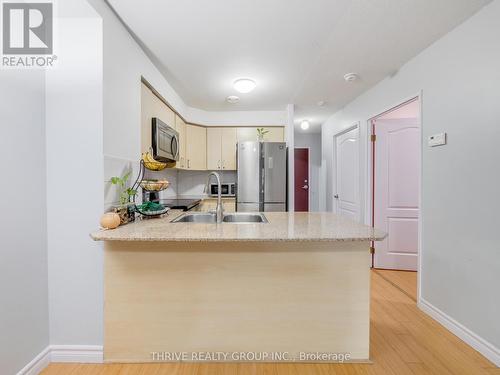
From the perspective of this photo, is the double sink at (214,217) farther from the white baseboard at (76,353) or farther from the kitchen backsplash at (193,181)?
the kitchen backsplash at (193,181)

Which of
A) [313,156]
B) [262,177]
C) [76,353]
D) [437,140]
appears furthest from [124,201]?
[313,156]

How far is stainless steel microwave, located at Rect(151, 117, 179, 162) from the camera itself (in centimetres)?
237

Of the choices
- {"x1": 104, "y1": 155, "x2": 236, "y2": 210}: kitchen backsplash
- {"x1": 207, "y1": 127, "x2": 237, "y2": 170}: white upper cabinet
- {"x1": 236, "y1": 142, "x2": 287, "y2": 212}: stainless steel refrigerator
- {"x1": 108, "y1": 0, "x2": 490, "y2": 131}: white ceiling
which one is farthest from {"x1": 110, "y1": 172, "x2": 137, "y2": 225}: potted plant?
{"x1": 207, "y1": 127, "x2": 237, "y2": 170}: white upper cabinet

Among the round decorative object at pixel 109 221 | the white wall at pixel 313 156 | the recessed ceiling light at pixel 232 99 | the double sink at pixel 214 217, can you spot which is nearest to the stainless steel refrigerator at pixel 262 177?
the recessed ceiling light at pixel 232 99

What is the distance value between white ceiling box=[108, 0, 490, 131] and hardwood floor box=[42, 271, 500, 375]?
2.41 m

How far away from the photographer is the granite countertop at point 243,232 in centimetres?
136

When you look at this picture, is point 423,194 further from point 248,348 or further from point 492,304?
point 248,348

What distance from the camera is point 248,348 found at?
1.59m

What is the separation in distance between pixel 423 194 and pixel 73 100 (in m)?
2.94

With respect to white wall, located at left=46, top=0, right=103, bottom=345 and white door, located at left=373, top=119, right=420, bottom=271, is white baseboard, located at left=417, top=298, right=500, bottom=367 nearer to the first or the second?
white door, located at left=373, top=119, right=420, bottom=271

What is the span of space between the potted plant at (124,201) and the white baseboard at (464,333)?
263 centimetres

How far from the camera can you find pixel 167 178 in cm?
372

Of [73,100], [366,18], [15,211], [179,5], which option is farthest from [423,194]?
[15,211]

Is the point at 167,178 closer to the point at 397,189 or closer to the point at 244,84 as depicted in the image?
the point at 244,84
